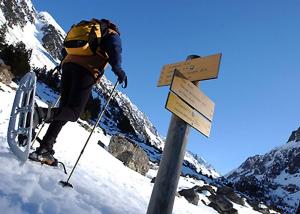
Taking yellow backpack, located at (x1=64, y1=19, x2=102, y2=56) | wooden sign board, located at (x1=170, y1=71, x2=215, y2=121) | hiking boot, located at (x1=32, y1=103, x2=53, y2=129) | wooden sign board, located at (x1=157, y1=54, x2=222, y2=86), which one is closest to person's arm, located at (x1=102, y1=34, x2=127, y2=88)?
yellow backpack, located at (x1=64, y1=19, x2=102, y2=56)

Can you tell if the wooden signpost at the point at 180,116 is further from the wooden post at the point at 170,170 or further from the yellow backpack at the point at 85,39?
the yellow backpack at the point at 85,39

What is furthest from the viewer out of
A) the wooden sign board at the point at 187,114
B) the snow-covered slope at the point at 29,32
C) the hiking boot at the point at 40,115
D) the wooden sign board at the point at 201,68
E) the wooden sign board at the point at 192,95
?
the snow-covered slope at the point at 29,32

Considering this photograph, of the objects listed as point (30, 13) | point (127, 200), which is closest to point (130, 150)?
point (127, 200)

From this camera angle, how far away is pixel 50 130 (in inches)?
201

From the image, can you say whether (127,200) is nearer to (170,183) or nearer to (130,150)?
(170,183)

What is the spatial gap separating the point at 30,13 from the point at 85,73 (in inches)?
7291

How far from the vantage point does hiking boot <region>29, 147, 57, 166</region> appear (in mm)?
4910

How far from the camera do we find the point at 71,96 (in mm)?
4934

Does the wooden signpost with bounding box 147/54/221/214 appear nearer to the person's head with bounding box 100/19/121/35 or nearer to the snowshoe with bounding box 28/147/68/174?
the person's head with bounding box 100/19/121/35

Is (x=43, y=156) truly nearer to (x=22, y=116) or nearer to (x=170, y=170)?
(x=22, y=116)

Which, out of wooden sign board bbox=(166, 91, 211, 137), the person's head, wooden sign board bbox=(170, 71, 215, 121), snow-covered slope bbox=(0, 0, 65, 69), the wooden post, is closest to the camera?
the wooden post

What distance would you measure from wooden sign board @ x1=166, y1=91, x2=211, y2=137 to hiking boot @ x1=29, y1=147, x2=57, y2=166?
176 centimetres

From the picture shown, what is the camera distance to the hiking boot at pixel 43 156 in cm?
491

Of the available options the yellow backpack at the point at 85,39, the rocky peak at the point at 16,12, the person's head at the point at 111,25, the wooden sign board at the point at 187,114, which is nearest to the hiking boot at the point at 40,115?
the yellow backpack at the point at 85,39
